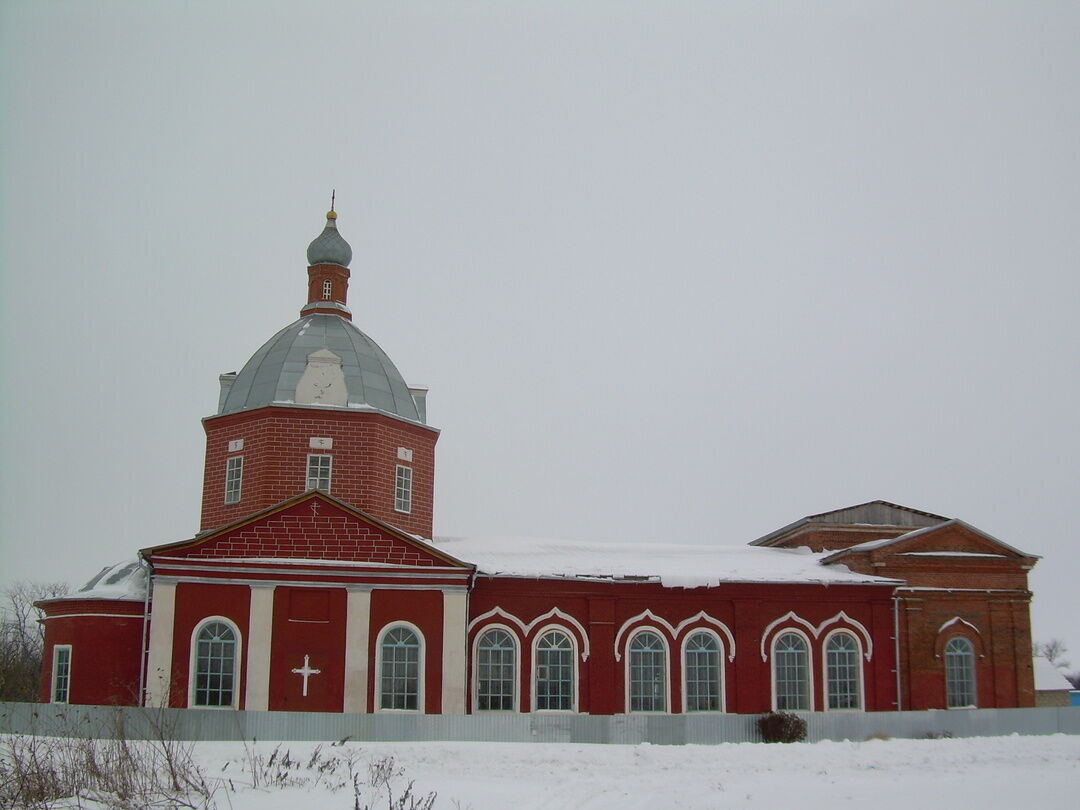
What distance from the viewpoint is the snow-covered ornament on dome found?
3288 centimetres

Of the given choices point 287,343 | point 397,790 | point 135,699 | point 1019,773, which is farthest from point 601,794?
point 287,343

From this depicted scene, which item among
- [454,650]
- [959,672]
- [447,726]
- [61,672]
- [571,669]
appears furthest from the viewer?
[959,672]

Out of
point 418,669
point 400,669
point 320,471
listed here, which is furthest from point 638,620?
point 320,471

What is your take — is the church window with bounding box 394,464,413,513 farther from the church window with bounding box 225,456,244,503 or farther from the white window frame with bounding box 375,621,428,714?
the white window frame with bounding box 375,621,428,714

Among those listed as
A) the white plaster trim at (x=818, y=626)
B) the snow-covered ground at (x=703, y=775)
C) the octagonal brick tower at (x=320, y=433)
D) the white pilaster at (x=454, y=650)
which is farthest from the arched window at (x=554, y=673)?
the snow-covered ground at (x=703, y=775)

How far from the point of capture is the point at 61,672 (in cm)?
2920

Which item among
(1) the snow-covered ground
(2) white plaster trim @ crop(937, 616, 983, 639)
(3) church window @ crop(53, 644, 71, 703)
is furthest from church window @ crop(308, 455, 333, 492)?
→ (2) white plaster trim @ crop(937, 616, 983, 639)

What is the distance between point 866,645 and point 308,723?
15278mm

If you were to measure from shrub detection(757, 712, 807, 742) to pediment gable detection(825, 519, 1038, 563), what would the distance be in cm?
602

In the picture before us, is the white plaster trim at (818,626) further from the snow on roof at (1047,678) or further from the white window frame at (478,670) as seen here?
the snow on roof at (1047,678)

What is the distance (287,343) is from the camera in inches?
1353

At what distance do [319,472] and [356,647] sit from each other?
220 inches

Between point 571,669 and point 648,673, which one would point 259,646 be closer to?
point 571,669

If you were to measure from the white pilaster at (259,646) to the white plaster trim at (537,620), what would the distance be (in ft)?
16.4
